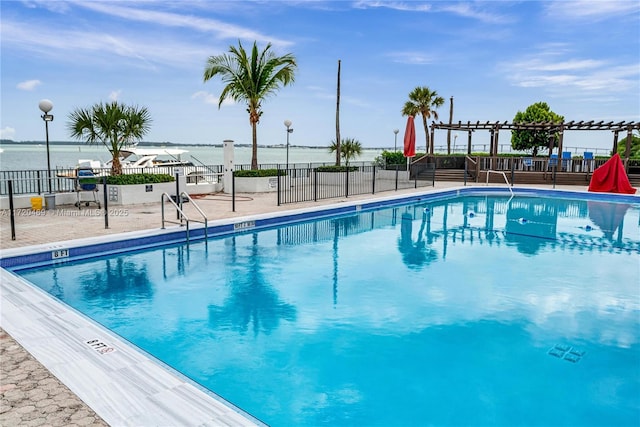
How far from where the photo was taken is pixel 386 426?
138 inches

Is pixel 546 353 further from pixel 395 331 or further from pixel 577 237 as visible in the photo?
pixel 577 237

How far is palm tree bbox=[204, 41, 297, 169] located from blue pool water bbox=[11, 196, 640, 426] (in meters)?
8.60

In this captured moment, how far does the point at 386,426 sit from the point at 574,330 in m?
3.11

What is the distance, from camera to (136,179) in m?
13.2

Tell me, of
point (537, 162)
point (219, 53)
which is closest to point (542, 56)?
point (537, 162)

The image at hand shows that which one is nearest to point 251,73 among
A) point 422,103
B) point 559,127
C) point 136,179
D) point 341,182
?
point 341,182

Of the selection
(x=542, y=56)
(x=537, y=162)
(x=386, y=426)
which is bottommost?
(x=386, y=426)

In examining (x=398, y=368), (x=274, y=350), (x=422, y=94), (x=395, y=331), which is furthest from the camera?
(x=422, y=94)

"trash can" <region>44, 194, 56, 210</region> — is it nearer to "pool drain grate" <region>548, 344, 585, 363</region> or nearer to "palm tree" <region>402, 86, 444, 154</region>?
"pool drain grate" <region>548, 344, 585, 363</region>

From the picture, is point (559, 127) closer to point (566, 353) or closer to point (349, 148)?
point (349, 148)

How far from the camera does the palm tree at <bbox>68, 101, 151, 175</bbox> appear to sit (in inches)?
505

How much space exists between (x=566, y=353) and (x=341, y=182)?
1593 centimetres

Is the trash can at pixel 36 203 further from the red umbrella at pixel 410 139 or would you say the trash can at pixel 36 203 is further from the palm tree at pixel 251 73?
the red umbrella at pixel 410 139

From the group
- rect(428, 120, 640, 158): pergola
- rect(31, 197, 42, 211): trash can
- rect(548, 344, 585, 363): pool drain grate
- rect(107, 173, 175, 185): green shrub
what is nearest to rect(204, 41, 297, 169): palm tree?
rect(107, 173, 175, 185): green shrub
